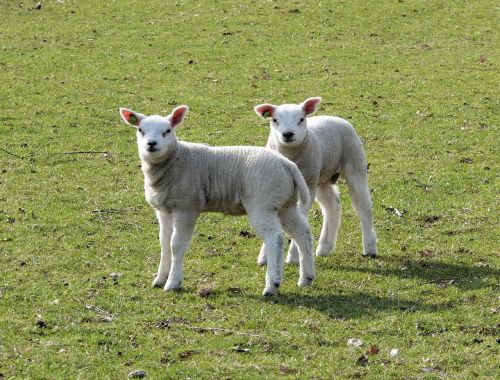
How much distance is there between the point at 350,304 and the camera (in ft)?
30.9

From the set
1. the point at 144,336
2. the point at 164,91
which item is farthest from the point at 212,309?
the point at 164,91

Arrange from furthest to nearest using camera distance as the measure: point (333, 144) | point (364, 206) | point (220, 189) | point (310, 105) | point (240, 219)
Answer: point (240, 219)
point (364, 206)
point (333, 144)
point (310, 105)
point (220, 189)

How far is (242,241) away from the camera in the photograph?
11.7 metres

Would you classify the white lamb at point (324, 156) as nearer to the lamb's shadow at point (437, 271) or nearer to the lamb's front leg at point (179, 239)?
the lamb's shadow at point (437, 271)

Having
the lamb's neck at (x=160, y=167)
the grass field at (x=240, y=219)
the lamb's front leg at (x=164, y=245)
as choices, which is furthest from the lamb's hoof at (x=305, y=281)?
the lamb's neck at (x=160, y=167)

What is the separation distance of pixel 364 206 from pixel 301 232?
157 centimetres

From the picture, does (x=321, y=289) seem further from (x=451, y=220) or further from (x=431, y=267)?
(x=451, y=220)

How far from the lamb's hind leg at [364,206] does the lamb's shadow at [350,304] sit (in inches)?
56.8

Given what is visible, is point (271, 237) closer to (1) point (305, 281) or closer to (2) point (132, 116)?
(1) point (305, 281)

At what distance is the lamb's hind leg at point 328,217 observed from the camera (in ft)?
36.8

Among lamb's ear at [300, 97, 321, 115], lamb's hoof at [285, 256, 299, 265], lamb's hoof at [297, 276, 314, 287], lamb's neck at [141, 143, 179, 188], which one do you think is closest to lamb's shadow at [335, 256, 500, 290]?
lamb's hoof at [285, 256, 299, 265]

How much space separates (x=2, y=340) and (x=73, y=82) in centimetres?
1210

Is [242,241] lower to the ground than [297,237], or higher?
lower

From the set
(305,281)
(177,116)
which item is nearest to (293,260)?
(305,281)
